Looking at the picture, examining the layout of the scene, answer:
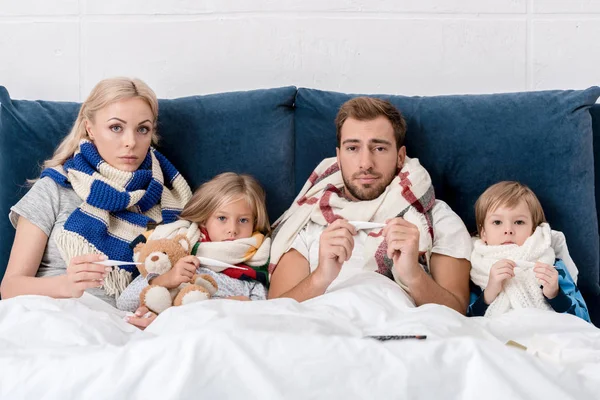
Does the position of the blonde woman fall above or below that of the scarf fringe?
above

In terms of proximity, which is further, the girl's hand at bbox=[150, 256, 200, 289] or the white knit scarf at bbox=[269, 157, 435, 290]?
the white knit scarf at bbox=[269, 157, 435, 290]

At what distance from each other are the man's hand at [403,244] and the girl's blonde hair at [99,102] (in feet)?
2.86

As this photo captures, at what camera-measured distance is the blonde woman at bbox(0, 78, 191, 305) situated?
2441mm

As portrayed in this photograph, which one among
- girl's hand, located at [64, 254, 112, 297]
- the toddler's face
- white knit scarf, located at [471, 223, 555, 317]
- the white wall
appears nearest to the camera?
girl's hand, located at [64, 254, 112, 297]

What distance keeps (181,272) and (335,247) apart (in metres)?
0.43

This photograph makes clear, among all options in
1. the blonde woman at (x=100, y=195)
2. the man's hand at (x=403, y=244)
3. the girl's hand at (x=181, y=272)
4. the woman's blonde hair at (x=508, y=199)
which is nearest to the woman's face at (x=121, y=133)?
the blonde woman at (x=100, y=195)

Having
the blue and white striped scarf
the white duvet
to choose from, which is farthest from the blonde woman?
the white duvet

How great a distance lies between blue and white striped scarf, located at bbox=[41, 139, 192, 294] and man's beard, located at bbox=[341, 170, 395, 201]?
51 cm

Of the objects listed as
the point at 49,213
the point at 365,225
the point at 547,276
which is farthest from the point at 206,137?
the point at 547,276

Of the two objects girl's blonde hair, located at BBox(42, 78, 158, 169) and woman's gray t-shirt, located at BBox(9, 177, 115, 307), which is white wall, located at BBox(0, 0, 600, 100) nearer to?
girl's blonde hair, located at BBox(42, 78, 158, 169)

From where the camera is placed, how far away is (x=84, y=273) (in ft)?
7.10

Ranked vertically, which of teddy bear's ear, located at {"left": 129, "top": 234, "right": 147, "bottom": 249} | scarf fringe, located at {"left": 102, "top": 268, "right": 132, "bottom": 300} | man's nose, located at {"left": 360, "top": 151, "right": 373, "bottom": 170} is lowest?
scarf fringe, located at {"left": 102, "top": 268, "right": 132, "bottom": 300}

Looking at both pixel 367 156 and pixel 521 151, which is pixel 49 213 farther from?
pixel 521 151

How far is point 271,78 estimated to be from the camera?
306 cm
